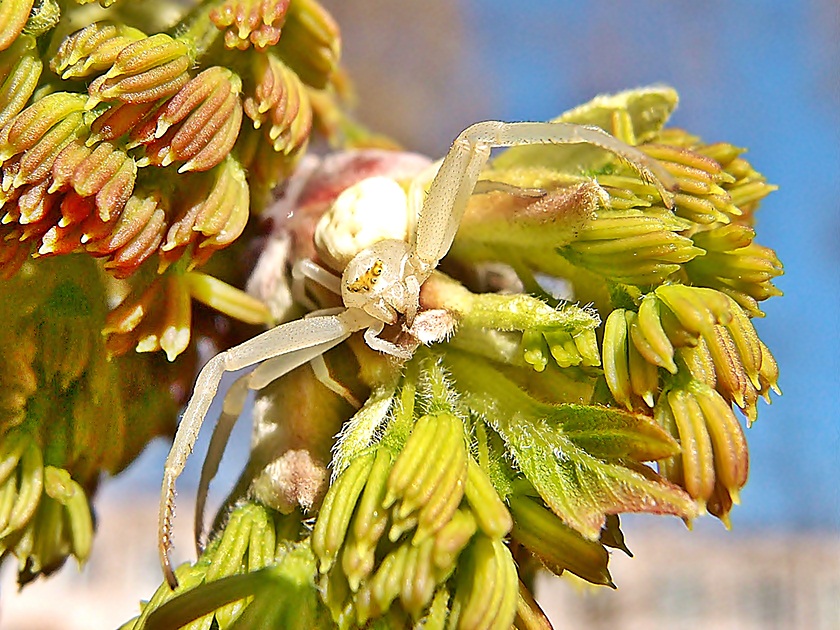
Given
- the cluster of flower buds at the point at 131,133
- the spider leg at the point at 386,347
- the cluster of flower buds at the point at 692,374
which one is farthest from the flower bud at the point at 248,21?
the cluster of flower buds at the point at 692,374

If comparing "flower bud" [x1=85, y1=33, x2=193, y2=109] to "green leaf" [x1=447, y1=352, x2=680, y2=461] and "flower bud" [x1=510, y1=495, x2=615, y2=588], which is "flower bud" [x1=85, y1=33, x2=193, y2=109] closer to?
"green leaf" [x1=447, y1=352, x2=680, y2=461]

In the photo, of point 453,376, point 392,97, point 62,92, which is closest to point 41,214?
point 62,92

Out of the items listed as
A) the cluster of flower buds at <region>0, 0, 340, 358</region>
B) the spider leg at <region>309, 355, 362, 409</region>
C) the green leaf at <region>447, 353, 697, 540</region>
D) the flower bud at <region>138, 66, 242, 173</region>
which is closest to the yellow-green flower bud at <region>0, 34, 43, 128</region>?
the cluster of flower buds at <region>0, 0, 340, 358</region>

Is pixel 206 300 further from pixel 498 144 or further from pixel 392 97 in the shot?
pixel 392 97

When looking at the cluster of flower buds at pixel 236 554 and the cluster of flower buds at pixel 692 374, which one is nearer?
the cluster of flower buds at pixel 692 374

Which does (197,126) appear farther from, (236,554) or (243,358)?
(236,554)

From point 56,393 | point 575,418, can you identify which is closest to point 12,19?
point 56,393

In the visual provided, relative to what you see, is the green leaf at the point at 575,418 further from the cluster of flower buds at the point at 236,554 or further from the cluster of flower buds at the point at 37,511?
the cluster of flower buds at the point at 37,511
